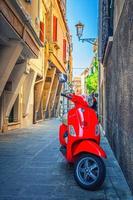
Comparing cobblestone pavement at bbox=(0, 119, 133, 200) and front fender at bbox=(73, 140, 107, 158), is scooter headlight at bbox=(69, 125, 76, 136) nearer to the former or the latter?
front fender at bbox=(73, 140, 107, 158)

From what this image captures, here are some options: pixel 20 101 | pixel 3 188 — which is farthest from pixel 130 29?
pixel 20 101

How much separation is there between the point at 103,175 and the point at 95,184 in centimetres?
17

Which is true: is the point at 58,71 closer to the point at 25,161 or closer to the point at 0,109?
the point at 0,109

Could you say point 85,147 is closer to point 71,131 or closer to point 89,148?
point 89,148

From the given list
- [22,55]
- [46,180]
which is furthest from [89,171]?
[22,55]

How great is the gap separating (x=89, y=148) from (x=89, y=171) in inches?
13.1

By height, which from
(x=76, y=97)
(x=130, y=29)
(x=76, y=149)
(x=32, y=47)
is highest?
(x=32, y=47)

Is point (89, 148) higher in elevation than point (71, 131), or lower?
lower

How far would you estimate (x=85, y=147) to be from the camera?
5.00 meters

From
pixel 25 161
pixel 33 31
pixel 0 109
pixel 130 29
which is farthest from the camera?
pixel 0 109

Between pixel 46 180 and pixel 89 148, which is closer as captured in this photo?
pixel 89 148

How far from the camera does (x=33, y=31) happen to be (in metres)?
11.7

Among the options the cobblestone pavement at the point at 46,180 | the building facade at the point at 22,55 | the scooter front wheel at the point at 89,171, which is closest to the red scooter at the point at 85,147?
the scooter front wheel at the point at 89,171

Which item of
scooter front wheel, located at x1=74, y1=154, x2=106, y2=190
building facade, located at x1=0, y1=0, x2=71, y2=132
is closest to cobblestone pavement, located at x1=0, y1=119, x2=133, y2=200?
scooter front wheel, located at x1=74, y1=154, x2=106, y2=190
